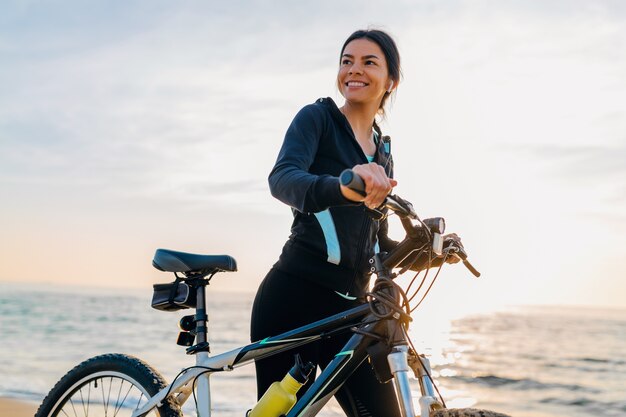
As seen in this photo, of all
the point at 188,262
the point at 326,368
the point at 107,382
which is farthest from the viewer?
the point at 107,382

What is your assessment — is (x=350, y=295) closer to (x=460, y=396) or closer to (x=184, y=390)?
(x=184, y=390)

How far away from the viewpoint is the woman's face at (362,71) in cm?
285

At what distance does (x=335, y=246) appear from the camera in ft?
8.91

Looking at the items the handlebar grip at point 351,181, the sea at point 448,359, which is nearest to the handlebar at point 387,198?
the handlebar grip at point 351,181

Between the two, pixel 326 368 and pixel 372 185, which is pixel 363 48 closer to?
pixel 372 185

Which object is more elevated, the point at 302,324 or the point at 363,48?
the point at 363,48

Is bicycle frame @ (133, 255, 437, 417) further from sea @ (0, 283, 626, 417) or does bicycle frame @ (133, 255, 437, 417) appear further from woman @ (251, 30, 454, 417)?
sea @ (0, 283, 626, 417)

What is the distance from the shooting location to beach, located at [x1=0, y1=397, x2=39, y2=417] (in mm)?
7656

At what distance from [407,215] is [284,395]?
0.93m

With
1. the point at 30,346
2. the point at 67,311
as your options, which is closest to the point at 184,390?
the point at 30,346

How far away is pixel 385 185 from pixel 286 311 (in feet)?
3.71

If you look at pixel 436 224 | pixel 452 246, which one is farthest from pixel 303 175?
pixel 452 246

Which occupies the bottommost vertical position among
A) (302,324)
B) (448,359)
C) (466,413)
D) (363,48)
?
(448,359)

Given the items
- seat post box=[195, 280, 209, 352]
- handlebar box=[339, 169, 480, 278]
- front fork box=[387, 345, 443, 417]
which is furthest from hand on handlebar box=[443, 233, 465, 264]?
seat post box=[195, 280, 209, 352]
